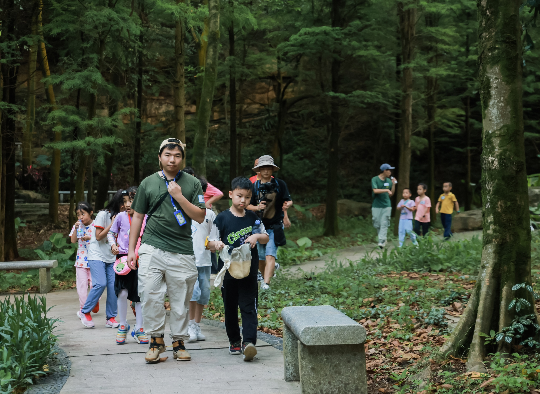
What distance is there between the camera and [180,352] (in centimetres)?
563

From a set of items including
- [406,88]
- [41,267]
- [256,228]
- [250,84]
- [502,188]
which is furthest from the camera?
[250,84]

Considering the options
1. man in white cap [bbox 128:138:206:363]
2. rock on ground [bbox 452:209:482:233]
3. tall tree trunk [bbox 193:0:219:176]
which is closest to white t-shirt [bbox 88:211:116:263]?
man in white cap [bbox 128:138:206:363]

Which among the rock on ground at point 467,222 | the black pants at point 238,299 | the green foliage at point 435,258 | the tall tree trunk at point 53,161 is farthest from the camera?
the rock on ground at point 467,222

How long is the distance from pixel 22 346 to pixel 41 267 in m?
7.15

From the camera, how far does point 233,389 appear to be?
4641mm

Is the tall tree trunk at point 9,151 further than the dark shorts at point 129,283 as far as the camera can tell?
Yes

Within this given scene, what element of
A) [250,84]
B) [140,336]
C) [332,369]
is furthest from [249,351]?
[250,84]

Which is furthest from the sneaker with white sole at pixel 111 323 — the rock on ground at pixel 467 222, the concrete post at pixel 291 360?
the rock on ground at pixel 467 222

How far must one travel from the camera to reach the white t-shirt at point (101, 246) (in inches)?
301

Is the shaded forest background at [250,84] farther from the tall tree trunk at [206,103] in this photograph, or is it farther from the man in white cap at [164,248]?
the man in white cap at [164,248]

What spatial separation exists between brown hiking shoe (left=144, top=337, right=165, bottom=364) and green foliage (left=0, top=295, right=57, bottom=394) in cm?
94

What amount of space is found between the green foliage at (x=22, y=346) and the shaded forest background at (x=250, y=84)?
6609 mm

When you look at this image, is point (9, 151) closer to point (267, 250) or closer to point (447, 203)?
point (267, 250)

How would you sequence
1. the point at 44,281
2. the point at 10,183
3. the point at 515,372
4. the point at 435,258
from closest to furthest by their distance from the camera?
the point at 515,372 → the point at 435,258 → the point at 44,281 → the point at 10,183
